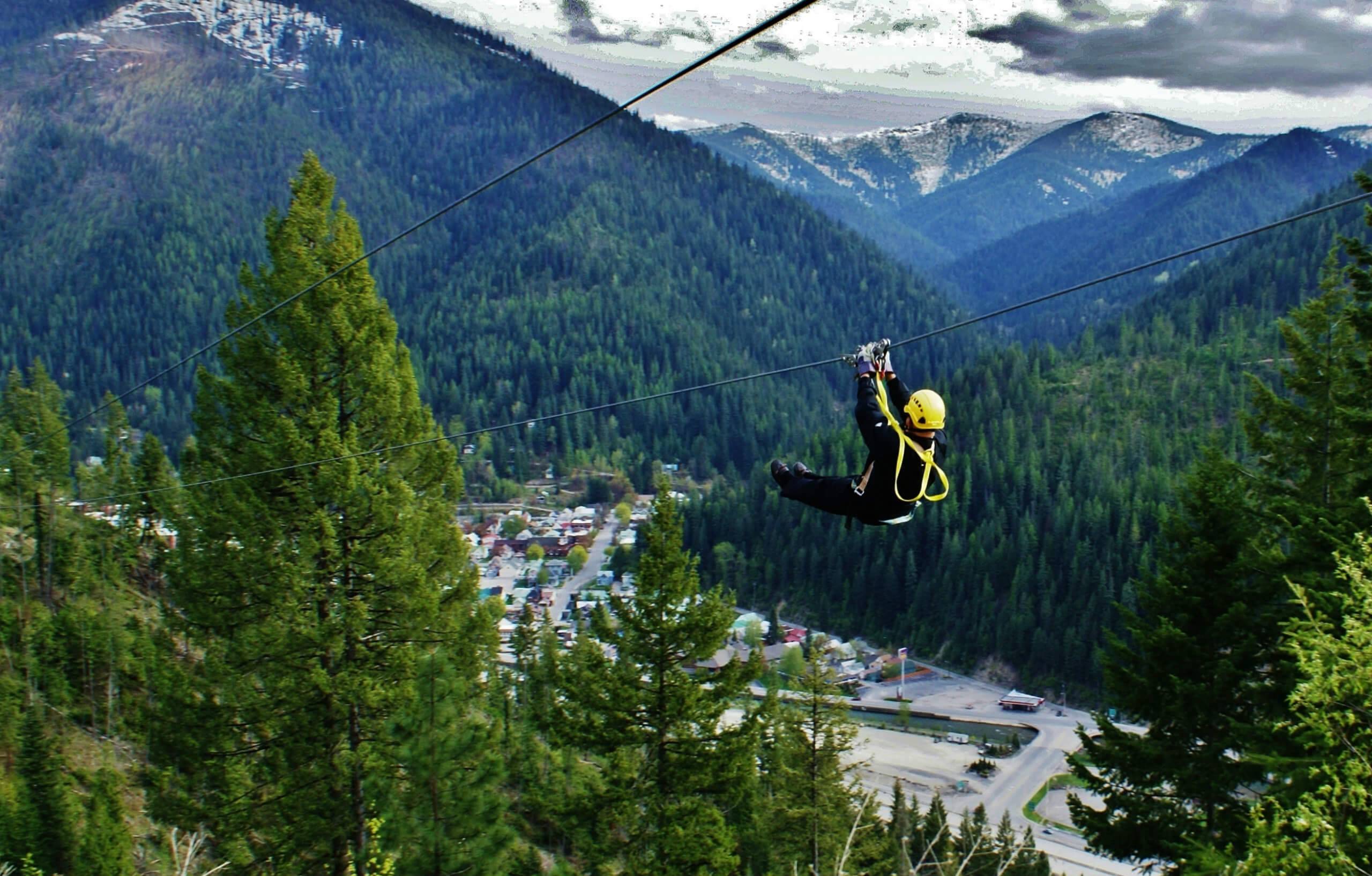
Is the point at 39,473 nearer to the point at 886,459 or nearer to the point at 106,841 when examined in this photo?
the point at 106,841

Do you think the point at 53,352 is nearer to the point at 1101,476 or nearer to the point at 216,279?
the point at 216,279

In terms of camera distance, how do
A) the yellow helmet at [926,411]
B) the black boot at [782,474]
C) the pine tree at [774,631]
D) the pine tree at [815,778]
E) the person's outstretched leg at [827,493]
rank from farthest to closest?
the pine tree at [774,631], the pine tree at [815,778], the black boot at [782,474], the person's outstretched leg at [827,493], the yellow helmet at [926,411]

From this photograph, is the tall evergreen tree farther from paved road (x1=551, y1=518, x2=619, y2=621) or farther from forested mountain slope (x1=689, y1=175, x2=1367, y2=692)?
paved road (x1=551, y1=518, x2=619, y2=621)

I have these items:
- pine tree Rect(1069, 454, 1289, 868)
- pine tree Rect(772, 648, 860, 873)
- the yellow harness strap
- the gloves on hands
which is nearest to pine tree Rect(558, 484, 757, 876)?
pine tree Rect(1069, 454, 1289, 868)

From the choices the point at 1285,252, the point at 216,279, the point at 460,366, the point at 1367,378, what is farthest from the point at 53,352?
the point at 1285,252

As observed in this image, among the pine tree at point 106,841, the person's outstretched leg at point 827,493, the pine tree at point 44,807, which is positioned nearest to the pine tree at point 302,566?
the pine tree at point 106,841

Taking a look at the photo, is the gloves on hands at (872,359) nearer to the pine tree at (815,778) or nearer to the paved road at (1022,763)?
the pine tree at (815,778)
